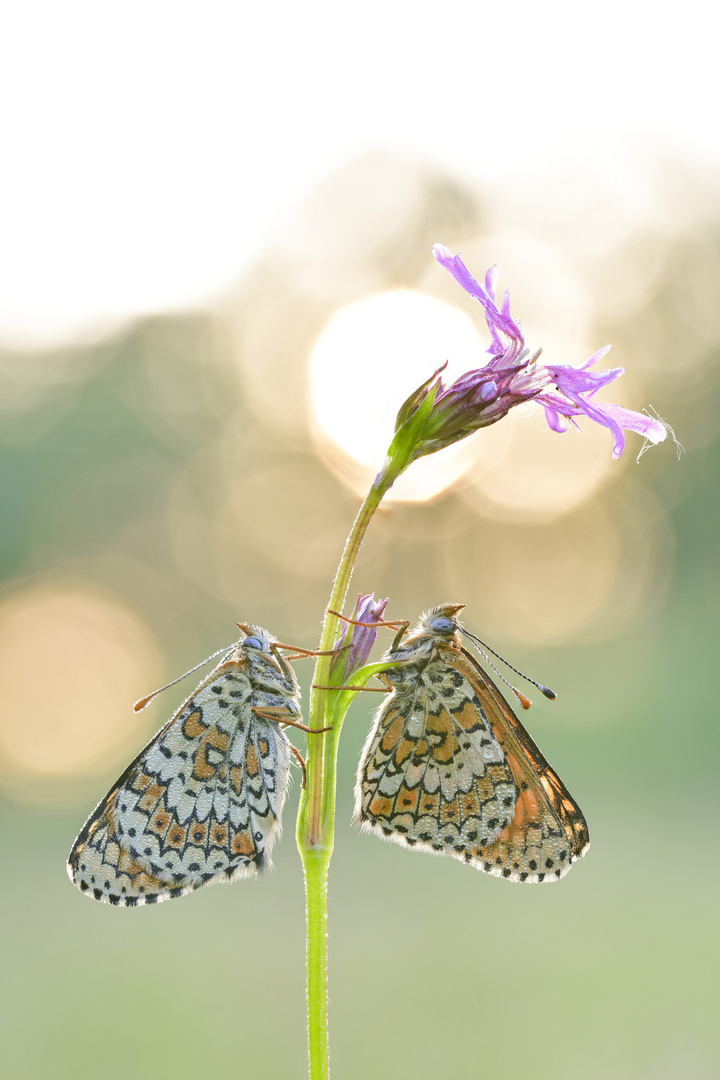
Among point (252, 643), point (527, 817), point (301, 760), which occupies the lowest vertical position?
point (527, 817)

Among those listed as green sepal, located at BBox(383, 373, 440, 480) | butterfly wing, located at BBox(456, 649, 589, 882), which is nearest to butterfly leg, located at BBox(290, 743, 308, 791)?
butterfly wing, located at BBox(456, 649, 589, 882)

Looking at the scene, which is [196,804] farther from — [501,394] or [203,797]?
[501,394]

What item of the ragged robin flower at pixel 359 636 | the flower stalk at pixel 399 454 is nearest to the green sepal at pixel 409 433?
the flower stalk at pixel 399 454

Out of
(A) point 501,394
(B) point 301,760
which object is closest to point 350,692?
(B) point 301,760

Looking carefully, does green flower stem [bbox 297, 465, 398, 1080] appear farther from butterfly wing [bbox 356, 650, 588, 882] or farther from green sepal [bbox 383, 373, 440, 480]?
butterfly wing [bbox 356, 650, 588, 882]

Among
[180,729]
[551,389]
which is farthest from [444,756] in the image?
[551,389]

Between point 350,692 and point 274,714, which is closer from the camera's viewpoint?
point 350,692
